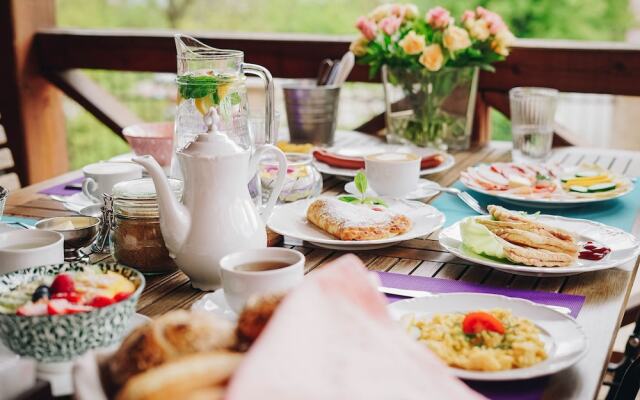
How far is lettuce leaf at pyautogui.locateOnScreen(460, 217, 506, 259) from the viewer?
1.28m

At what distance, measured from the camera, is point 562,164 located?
6.79 feet

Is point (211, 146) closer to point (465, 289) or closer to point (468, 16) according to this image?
point (465, 289)

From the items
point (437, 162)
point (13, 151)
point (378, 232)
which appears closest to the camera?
point (378, 232)

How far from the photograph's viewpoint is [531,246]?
4.26 ft

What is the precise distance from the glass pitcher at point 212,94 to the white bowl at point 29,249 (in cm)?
36

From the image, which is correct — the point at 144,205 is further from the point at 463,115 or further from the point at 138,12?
the point at 138,12

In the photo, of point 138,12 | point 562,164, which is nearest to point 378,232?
point 562,164

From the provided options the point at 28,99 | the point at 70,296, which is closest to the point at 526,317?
the point at 70,296

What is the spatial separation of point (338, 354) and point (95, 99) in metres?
2.43

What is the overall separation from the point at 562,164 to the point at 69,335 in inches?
59.8

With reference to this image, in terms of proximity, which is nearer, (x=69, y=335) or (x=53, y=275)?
(x=69, y=335)

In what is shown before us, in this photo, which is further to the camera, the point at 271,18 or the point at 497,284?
the point at 271,18

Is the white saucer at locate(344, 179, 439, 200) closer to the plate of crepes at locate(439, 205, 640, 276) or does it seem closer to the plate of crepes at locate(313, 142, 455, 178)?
the plate of crepes at locate(313, 142, 455, 178)

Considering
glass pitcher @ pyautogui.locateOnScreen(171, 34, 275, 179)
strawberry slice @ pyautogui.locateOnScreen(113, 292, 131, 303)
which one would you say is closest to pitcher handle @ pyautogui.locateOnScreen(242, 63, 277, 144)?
glass pitcher @ pyautogui.locateOnScreen(171, 34, 275, 179)
